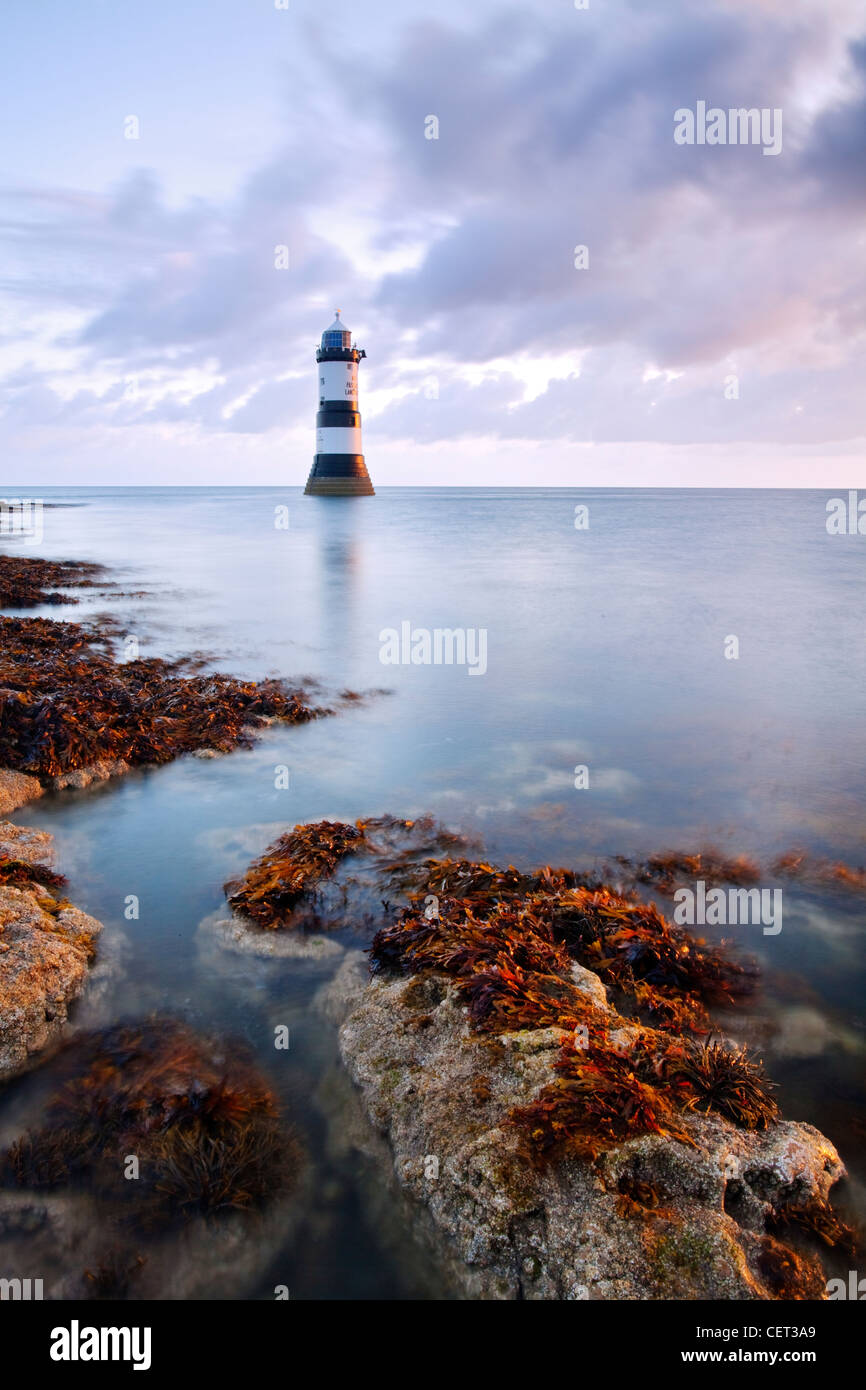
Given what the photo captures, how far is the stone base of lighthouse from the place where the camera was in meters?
56.9

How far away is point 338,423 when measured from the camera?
53.4 meters

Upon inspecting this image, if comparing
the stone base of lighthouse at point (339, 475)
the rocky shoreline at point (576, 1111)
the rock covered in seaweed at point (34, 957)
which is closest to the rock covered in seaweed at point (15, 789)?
the rock covered in seaweed at point (34, 957)

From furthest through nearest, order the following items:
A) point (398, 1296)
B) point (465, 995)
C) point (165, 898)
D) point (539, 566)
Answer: point (539, 566)
point (165, 898)
point (465, 995)
point (398, 1296)

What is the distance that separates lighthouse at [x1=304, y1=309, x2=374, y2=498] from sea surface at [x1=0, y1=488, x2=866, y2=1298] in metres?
32.0

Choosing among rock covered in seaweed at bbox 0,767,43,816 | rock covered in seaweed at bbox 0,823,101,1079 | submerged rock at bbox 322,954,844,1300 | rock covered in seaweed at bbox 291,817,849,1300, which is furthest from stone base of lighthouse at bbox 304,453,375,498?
submerged rock at bbox 322,954,844,1300

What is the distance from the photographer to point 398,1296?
3.13 metres

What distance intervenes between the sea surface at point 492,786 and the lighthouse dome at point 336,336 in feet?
107

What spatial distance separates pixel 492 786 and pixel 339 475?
5308 cm

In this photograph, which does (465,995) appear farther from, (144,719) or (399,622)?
(399,622)

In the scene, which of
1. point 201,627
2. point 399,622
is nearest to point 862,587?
point 399,622

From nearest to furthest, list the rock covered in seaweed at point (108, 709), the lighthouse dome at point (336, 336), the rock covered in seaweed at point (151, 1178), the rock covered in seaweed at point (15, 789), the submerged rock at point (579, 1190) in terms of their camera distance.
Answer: the submerged rock at point (579, 1190), the rock covered in seaweed at point (151, 1178), the rock covered in seaweed at point (15, 789), the rock covered in seaweed at point (108, 709), the lighthouse dome at point (336, 336)

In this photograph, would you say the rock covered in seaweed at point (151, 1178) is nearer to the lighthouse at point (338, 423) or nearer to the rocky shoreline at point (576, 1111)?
the rocky shoreline at point (576, 1111)

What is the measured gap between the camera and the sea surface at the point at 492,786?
423 centimetres
